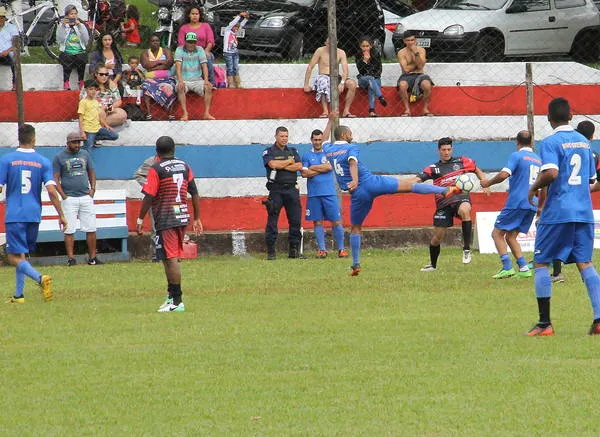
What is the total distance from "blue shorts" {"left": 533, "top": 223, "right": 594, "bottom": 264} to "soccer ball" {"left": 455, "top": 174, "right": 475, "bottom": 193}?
6.05 m

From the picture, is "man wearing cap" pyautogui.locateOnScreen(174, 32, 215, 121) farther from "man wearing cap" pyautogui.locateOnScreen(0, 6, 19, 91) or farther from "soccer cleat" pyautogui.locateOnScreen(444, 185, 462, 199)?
"soccer cleat" pyautogui.locateOnScreen(444, 185, 462, 199)

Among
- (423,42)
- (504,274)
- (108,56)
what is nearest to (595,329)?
(504,274)

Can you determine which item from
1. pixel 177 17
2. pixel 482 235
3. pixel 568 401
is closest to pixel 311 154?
pixel 482 235

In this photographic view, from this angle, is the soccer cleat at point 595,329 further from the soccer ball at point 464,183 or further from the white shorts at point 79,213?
the white shorts at point 79,213

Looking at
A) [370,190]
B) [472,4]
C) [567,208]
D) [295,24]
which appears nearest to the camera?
[567,208]

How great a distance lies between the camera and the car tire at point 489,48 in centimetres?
2606

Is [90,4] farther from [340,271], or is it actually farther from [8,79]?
[340,271]

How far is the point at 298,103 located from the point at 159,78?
2704 millimetres

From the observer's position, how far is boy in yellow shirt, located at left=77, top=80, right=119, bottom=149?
2128 centimetres

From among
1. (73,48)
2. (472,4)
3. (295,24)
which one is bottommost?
(73,48)

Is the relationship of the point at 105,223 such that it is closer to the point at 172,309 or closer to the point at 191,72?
the point at 191,72

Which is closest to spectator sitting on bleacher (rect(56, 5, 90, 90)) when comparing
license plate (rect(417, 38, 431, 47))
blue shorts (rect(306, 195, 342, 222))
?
blue shorts (rect(306, 195, 342, 222))

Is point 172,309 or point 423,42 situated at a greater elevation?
point 423,42

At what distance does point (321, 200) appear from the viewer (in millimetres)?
19781
